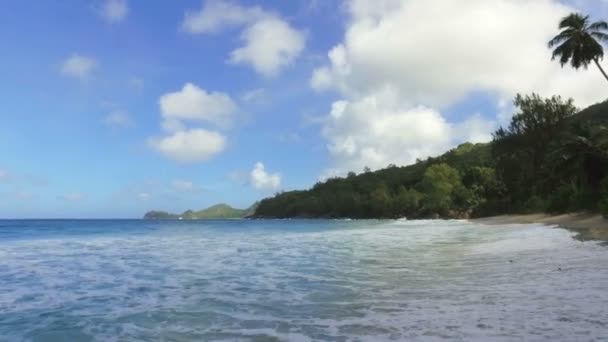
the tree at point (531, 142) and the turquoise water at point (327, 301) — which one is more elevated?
the tree at point (531, 142)

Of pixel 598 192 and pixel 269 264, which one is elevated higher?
pixel 598 192

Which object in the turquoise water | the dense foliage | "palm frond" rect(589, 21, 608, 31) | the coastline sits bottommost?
the turquoise water

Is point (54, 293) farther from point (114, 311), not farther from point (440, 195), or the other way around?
point (440, 195)

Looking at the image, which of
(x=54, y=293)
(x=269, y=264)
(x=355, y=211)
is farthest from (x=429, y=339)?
(x=355, y=211)

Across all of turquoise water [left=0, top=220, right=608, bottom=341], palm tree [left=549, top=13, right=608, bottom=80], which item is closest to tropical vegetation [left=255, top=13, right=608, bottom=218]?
palm tree [left=549, top=13, right=608, bottom=80]

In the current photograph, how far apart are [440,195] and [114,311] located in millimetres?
107773

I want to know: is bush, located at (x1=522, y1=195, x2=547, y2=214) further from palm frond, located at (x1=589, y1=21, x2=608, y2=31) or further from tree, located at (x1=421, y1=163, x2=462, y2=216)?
tree, located at (x1=421, y1=163, x2=462, y2=216)

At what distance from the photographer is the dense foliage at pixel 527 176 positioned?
136 feet

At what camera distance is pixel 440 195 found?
111500 millimetres

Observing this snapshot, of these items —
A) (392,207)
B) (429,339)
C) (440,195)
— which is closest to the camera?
(429,339)

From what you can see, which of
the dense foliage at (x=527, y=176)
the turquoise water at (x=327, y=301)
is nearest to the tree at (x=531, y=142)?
the dense foliage at (x=527, y=176)

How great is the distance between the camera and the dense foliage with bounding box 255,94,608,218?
136 ft

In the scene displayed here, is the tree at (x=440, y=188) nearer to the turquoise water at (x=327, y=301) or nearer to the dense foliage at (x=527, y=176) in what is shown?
the dense foliage at (x=527, y=176)

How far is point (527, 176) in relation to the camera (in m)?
69.8
